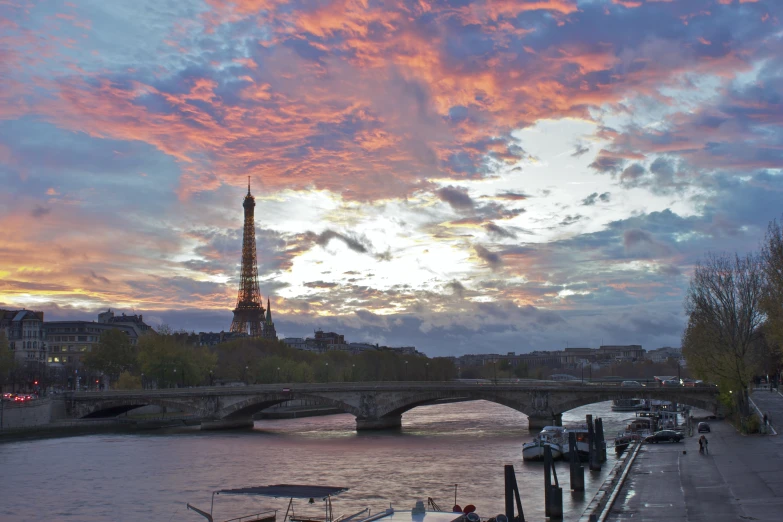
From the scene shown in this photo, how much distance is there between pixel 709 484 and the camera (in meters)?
33.9

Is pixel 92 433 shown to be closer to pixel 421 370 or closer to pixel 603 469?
pixel 603 469

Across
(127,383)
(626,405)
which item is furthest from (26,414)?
(626,405)

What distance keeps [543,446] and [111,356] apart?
3032 inches

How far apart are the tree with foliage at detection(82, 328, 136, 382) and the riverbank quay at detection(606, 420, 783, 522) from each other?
80523 mm

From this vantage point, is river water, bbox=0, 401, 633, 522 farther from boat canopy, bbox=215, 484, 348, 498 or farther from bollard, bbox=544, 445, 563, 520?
boat canopy, bbox=215, 484, 348, 498

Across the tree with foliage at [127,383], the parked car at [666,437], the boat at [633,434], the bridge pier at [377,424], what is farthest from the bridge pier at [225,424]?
the parked car at [666,437]

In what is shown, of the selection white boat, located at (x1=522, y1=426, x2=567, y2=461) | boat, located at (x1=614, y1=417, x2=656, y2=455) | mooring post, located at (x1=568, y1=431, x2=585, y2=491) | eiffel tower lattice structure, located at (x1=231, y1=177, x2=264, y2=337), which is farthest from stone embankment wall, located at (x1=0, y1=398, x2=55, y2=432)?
eiffel tower lattice structure, located at (x1=231, y1=177, x2=264, y2=337)

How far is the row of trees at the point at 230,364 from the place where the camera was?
106438 millimetres

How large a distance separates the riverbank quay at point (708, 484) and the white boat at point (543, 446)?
5599 mm

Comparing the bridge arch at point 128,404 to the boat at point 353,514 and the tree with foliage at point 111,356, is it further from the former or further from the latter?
the boat at point 353,514

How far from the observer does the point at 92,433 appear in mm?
80375

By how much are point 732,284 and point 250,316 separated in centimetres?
13182

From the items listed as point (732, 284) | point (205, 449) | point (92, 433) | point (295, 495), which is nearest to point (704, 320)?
point (732, 284)

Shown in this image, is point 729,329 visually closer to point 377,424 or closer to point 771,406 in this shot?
point 771,406
